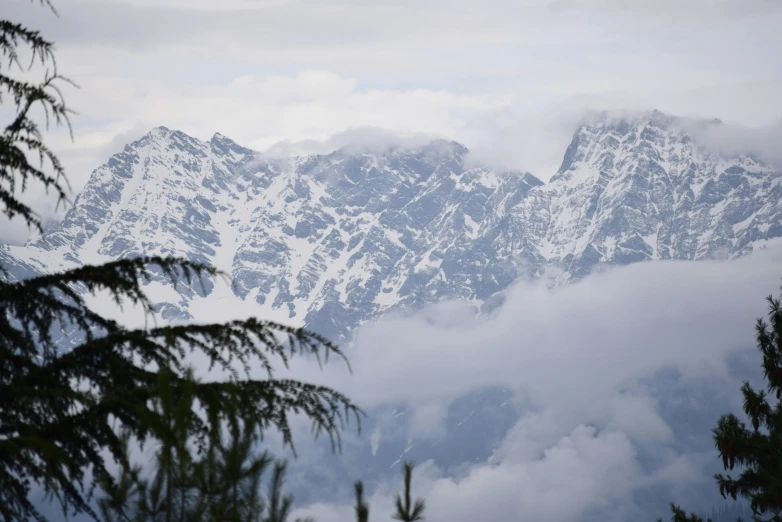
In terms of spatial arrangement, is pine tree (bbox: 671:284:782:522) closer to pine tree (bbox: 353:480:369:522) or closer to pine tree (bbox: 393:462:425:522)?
pine tree (bbox: 393:462:425:522)

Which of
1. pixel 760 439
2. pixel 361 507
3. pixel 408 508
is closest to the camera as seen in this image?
pixel 361 507

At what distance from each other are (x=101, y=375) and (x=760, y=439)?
64.3 ft

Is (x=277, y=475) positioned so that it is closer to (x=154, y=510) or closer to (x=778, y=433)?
(x=154, y=510)

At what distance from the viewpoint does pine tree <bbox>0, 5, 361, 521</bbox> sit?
7.92 metres

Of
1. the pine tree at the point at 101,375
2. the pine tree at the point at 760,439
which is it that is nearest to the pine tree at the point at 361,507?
the pine tree at the point at 101,375

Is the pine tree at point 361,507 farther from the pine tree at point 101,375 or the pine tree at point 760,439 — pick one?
the pine tree at point 760,439

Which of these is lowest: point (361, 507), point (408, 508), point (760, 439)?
point (361, 507)

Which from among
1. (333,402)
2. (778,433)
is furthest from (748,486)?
(333,402)

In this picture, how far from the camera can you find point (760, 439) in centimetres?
2506

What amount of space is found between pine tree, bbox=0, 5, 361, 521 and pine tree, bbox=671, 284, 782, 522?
1766 centimetres

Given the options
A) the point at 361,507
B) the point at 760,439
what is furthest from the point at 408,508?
the point at 760,439

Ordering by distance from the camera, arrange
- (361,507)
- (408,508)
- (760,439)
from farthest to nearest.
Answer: (760,439), (408,508), (361,507)

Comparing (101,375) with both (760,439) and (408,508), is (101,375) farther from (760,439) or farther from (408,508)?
(760,439)

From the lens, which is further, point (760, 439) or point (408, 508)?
point (760, 439)
